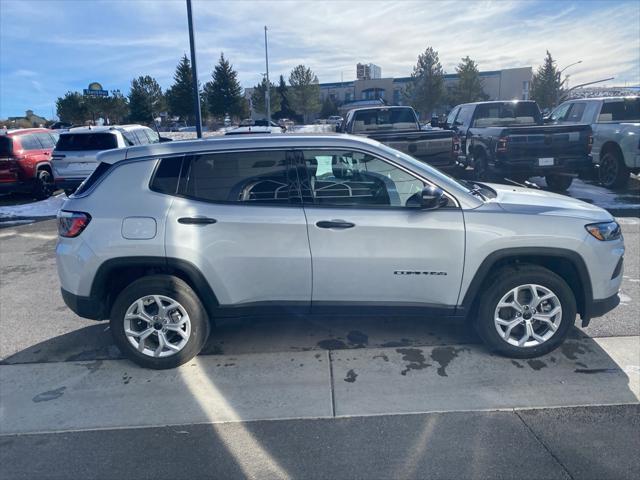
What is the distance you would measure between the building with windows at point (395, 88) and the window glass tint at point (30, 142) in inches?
1621

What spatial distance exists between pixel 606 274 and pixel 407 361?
1.66 m

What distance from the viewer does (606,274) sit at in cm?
379

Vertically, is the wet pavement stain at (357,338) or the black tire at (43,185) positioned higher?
the black tire at (43,185)

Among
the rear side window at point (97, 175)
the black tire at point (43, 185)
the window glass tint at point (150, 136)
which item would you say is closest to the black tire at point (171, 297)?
the rear side window at point (97, 175)

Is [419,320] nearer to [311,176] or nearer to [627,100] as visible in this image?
[311,176]

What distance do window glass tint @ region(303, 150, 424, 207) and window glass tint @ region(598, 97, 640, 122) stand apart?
1042 cm

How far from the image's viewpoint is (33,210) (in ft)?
37.4

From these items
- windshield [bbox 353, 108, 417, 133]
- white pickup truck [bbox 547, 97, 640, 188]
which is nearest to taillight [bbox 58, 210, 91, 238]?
windshield [bbox 353, 108, 417, 133]

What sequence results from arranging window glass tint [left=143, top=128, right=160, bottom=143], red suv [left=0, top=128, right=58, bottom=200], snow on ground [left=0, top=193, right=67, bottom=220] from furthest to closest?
1. window glass tint [left=143, top=128, right=160, bottom=143]
2. red suv [left=0, top=128, right=58, bottom=200]
3. snow on ground [left=0, top=193, right=67, bottom=220]

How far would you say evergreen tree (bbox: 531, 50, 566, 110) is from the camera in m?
41.4

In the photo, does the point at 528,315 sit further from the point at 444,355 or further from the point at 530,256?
the point at 444,355

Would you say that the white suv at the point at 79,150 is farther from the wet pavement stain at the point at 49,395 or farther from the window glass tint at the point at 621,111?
the window glass tint at the point at 621,111

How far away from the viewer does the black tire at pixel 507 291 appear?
3.77 metres

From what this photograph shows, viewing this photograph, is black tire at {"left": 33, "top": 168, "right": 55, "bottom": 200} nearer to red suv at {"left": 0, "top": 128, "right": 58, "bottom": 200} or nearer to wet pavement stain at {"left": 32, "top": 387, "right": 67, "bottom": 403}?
red suv at {"left": 0, "top": 128, "right": 58, "bottom": 200}
